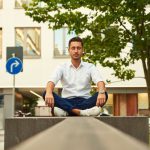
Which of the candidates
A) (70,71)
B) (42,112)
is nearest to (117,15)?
(70,71)

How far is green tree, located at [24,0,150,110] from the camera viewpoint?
18141 mm

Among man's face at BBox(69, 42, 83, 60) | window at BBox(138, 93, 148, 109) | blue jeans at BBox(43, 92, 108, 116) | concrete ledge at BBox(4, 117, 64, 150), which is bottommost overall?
window at BBox(138, 93, 148, 109)

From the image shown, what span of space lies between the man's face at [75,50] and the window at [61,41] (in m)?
31.3

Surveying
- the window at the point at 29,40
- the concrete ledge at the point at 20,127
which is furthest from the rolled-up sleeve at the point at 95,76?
the window at the point at 29,40

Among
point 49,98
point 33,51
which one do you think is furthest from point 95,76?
point 33,51

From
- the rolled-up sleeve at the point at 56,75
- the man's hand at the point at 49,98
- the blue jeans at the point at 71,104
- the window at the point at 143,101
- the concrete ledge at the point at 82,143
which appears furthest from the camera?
the window at the point at 143,101

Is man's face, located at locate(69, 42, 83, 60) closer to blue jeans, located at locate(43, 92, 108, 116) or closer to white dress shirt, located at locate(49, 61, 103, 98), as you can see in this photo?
white dress shirt, located at locate(49, 61, 103, 98)

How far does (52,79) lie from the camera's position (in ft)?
17.9

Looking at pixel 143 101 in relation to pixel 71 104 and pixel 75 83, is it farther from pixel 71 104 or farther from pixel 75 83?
pixel 71 104

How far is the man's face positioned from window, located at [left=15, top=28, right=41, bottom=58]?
3135cm

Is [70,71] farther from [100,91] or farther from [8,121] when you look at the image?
[8,121]

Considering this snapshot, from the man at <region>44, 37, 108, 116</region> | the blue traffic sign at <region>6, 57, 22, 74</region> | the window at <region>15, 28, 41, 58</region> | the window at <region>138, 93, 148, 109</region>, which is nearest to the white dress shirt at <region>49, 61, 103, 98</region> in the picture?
the man at <region>44, 37, 108, 116</region>

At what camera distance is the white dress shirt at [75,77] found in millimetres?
5523

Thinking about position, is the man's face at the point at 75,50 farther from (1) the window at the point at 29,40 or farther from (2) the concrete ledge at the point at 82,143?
(1) the window at the point at 29,40
